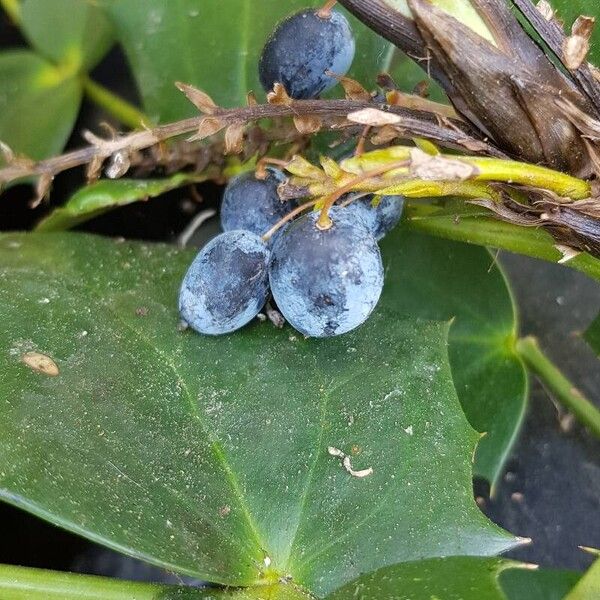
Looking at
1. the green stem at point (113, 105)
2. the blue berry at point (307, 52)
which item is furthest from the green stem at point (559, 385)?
the green stem at point (113, 105)

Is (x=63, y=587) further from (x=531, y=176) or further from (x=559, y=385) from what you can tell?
(x=559, y=385)

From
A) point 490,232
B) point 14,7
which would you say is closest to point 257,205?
point 490,232

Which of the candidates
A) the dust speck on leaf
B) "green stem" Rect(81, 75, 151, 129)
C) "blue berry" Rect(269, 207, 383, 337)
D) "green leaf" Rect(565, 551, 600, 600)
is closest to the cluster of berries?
"blue berry" Rect(269, 207, 383, 337)

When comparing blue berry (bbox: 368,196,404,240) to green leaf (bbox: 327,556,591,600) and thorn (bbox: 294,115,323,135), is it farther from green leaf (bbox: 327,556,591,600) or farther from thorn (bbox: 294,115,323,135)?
green leaf (bbox: 327,556,591,600)

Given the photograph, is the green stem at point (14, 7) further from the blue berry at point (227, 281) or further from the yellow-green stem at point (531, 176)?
the yellow-green stem at point (531, 176)

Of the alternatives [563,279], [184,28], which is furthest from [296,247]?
[563,279]
